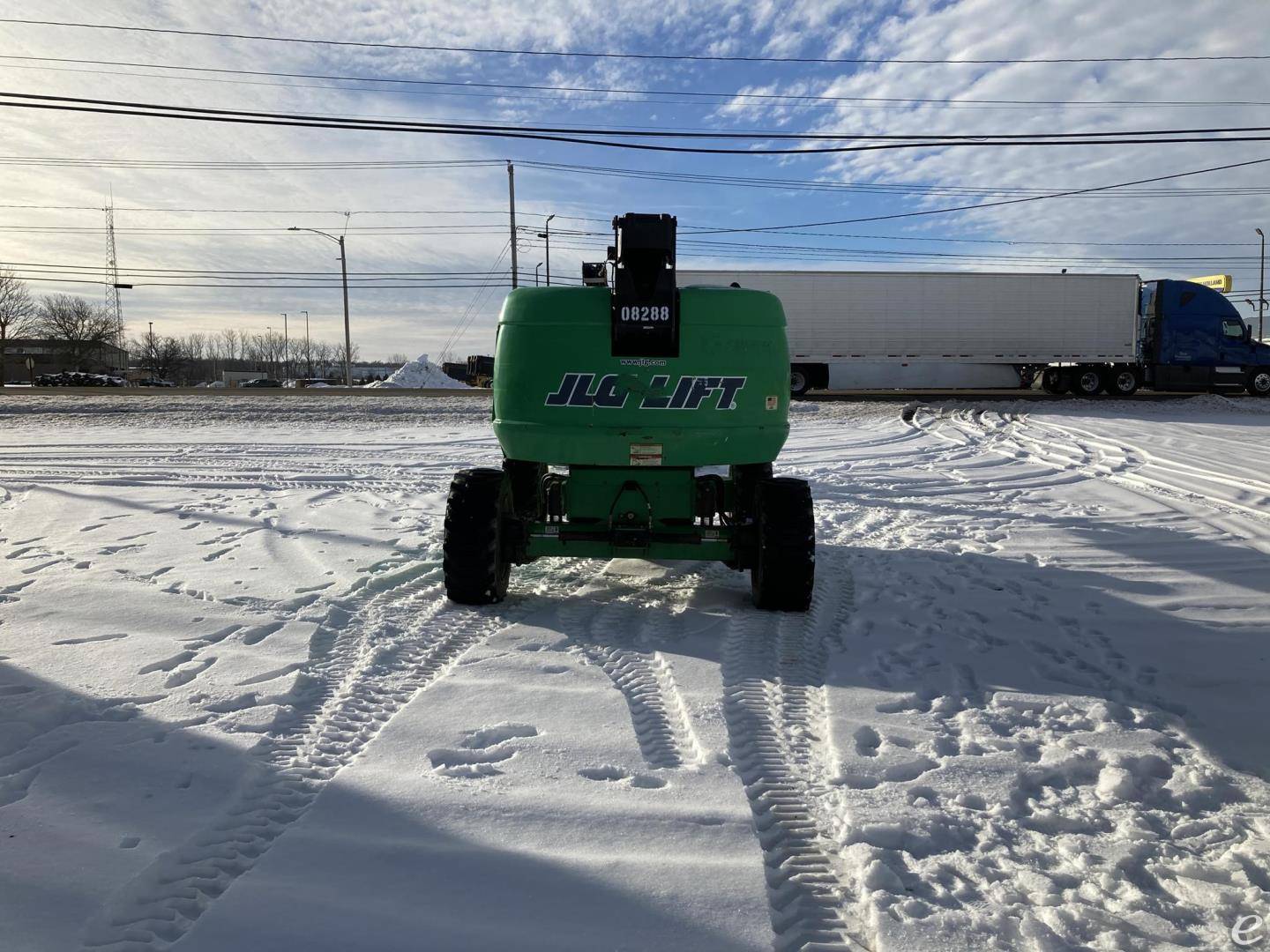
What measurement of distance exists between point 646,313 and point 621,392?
572mm

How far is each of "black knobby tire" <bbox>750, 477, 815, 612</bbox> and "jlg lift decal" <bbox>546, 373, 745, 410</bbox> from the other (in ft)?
2.67

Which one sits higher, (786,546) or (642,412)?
(642,412)

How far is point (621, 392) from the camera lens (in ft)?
18.4

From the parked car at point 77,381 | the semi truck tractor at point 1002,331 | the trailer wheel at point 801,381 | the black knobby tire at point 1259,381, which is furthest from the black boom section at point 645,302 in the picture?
the parked car at point 77,381

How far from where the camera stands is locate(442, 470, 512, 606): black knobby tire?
18.5 ft

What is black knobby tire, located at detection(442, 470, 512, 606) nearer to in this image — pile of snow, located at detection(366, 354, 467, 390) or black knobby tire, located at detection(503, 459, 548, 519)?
black knobby tire, located at detection(503, 459, 548, 519)

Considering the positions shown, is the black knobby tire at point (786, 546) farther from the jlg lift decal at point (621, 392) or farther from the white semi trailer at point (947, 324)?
the white semi trailer at point (947, 324)

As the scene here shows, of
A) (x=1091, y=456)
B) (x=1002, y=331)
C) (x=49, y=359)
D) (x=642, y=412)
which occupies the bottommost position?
(x=1091, y=456)

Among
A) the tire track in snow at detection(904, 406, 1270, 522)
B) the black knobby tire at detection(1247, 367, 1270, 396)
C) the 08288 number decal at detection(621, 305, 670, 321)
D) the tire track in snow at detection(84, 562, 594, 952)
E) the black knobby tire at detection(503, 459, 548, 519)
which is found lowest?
the tire track in snow at detection(84, 562, 594, 952)

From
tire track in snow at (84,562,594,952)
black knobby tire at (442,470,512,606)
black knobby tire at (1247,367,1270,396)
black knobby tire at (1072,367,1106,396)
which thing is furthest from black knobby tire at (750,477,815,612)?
black knobby tire at (1247,367,1270,396)

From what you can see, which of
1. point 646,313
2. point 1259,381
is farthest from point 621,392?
point 1259,381

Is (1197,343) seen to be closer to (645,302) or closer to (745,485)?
(745,485)

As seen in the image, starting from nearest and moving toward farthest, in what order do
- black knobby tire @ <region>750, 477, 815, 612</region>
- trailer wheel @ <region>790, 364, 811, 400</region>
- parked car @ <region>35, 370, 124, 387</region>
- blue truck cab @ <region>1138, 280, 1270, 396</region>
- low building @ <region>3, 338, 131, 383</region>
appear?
1. black knobby tire @ <region>750, 477, 815, 612</region>
2. blue truck cab @ <region>1138, 280, 1270, 396</region>
3. trailer wheel @ <region>790, 364, 811, 400</region>
4. parked car @ <region>35, 370, 124, 387</region>
5. low building @ <region>3, 338, 131, 383</region>

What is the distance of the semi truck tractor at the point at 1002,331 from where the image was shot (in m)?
26.4
